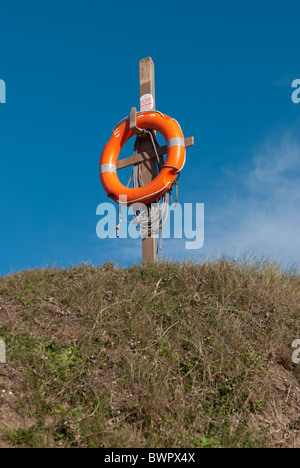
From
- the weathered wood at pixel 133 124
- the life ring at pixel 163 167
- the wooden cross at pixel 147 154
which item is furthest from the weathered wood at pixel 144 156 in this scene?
the weathered wood at pixel 133 124

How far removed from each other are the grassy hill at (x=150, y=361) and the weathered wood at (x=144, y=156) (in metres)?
2.94

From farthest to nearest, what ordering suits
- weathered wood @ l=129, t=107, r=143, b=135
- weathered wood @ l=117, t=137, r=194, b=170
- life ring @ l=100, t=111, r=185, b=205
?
weathered wood @ l=129, t=107, r=143, b=135 < weathered wood @ l=117, t=137, r=194, b=170 < life ring @ l=100, t=111, r=185, b=205

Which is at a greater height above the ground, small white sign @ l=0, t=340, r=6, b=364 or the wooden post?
the wooden post

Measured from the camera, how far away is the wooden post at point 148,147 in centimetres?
806

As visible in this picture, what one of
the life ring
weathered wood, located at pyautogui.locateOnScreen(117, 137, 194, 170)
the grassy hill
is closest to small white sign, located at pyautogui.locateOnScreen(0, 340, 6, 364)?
the grassy hill

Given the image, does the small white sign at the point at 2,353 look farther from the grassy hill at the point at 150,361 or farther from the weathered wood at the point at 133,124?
the weathered wood at the point at 133,124

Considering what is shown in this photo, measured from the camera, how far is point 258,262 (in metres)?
7.10

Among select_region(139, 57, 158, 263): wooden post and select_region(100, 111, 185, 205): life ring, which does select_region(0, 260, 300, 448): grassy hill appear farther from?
select_region(100, 111, 185, 205): life ring

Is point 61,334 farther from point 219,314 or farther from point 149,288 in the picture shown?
point 219,314

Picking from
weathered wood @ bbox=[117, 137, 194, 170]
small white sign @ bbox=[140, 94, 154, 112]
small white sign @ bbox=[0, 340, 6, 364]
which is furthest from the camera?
small white sign @ bbox=[140, 94, 154, 112]

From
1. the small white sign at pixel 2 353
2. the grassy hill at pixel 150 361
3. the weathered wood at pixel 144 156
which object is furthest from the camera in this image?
the weathered wood at pixel 144 156

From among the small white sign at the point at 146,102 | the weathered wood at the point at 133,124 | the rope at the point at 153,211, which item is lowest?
the rope at the point at 153,211

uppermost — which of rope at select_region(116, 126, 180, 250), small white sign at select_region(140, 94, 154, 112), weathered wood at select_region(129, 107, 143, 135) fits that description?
small white sign at select_region(140, 94, 154, 112)

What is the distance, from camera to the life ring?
800 cm
